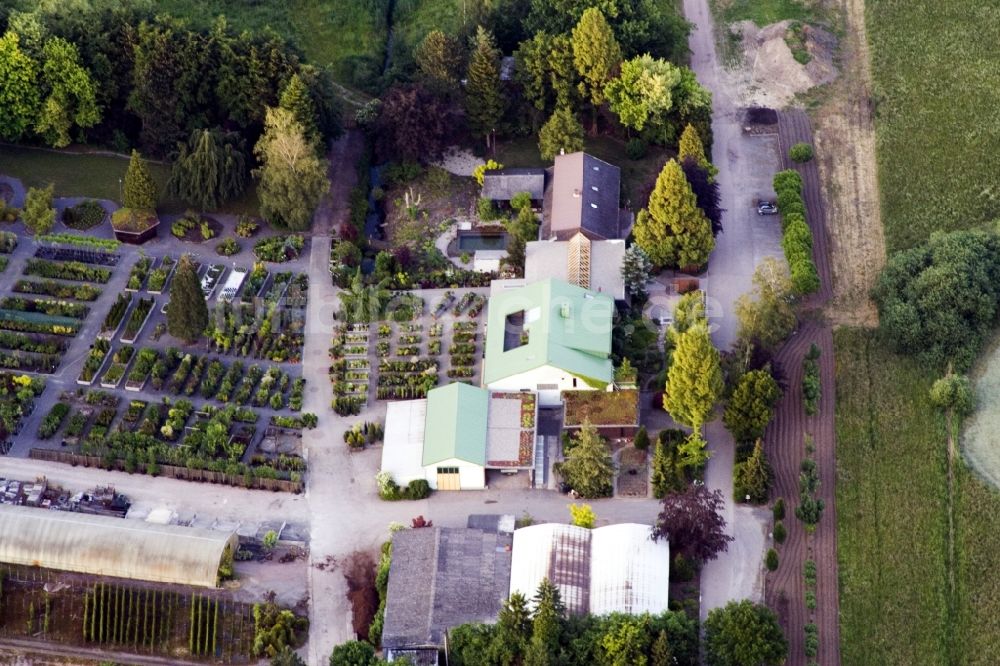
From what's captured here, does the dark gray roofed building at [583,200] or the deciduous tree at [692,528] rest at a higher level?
the dark gray roofed building at [583,200]

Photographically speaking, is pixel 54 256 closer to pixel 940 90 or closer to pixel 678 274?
pixel 678 274

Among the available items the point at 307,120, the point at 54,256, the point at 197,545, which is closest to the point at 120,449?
the point at 197,545

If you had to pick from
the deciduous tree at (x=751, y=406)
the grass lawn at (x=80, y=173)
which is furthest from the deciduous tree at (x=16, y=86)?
the deciduous tree at (x=751, y=406)

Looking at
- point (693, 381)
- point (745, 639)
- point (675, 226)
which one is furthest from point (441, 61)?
point (745, 639)

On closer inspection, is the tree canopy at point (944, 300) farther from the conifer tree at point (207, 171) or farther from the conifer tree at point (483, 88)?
the conifer tree at point (207, 171)

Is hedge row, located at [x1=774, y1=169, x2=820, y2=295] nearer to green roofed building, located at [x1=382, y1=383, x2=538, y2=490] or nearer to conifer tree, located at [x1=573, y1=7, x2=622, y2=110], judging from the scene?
conifer tree, located at [x1=573, y1=7, x2=622, y2=110]

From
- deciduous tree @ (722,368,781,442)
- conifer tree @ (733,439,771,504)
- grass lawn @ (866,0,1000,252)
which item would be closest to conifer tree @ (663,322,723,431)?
deciduous tree @ (722,368,781,442)
